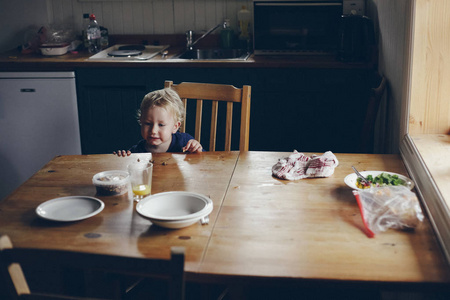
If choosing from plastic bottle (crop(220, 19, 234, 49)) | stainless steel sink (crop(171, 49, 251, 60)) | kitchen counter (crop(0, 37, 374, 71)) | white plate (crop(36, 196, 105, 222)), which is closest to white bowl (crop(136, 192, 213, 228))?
white plate (crop(36, 196, 105, 222))

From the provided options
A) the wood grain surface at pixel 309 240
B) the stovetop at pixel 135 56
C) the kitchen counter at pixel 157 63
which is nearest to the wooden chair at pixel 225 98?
the wood grain surface at pixel 309 240

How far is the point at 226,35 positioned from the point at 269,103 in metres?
0.69

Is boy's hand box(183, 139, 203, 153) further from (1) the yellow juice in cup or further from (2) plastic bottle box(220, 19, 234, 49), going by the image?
(2) plastic bottle box(220, 19, 234, 49)

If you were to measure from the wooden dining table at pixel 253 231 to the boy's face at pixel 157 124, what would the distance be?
31cm

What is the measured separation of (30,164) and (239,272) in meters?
2.74

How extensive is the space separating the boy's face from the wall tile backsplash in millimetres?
1774

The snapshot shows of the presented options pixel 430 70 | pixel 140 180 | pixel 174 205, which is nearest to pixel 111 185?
pixel 140 180

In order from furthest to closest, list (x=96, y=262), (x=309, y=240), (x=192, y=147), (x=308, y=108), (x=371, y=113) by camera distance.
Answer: (x=308, y=108) → (x=371, y=113) → (x=192, y=147) → (x=309, y=240) → (x=96, y=262)

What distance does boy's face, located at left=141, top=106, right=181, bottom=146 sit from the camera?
2.15m

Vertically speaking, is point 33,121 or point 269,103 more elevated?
point 269,103

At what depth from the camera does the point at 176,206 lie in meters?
1.53

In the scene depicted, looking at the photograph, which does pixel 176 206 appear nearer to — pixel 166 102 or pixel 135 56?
pixel 166 102

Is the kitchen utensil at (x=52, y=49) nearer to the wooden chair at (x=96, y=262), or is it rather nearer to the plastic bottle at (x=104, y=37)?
the plastic bottle at (x=104, y=37)

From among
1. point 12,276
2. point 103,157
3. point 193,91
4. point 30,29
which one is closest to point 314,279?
point 12,276
